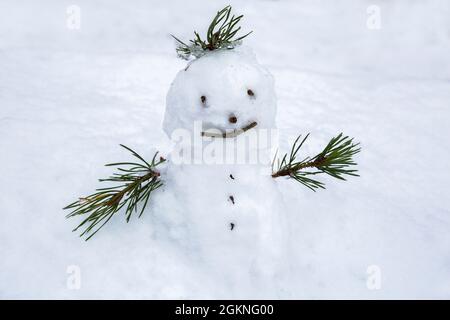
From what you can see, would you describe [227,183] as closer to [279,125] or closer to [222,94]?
[222,94]

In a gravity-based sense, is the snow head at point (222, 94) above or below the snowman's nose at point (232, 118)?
above

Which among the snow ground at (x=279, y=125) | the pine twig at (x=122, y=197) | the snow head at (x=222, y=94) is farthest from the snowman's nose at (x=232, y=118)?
the snow ground at (x=279, y=125)

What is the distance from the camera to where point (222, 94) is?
124 cm

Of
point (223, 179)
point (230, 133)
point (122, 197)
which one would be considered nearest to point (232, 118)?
point (230, 133)

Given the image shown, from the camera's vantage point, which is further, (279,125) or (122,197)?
(279,125)

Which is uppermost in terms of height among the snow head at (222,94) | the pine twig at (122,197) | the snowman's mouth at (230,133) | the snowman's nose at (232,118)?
the snow head at (222,94)

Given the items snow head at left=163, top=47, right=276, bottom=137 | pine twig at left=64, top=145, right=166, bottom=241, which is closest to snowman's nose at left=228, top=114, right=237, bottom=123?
snow head at left=163, top=47, right=276, bottom=137

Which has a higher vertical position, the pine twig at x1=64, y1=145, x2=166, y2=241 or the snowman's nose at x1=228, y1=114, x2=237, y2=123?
the snowman's nose at x1=228, y1=114, x2=237, y2=123

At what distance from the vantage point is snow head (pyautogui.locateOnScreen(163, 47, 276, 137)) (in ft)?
4.10

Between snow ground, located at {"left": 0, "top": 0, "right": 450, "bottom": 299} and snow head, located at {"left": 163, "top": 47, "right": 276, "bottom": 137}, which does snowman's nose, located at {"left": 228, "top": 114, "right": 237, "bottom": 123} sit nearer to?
snow head, located at {"left": 163, "top": 47, "right": 276, "bottom": 137}

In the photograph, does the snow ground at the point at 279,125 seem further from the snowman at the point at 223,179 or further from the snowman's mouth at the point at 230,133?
the snowman's mouth at the point at 230,133

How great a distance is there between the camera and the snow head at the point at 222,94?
1250 millimetres

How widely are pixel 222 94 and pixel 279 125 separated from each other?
102cm

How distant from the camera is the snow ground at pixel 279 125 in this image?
1.34 metres
